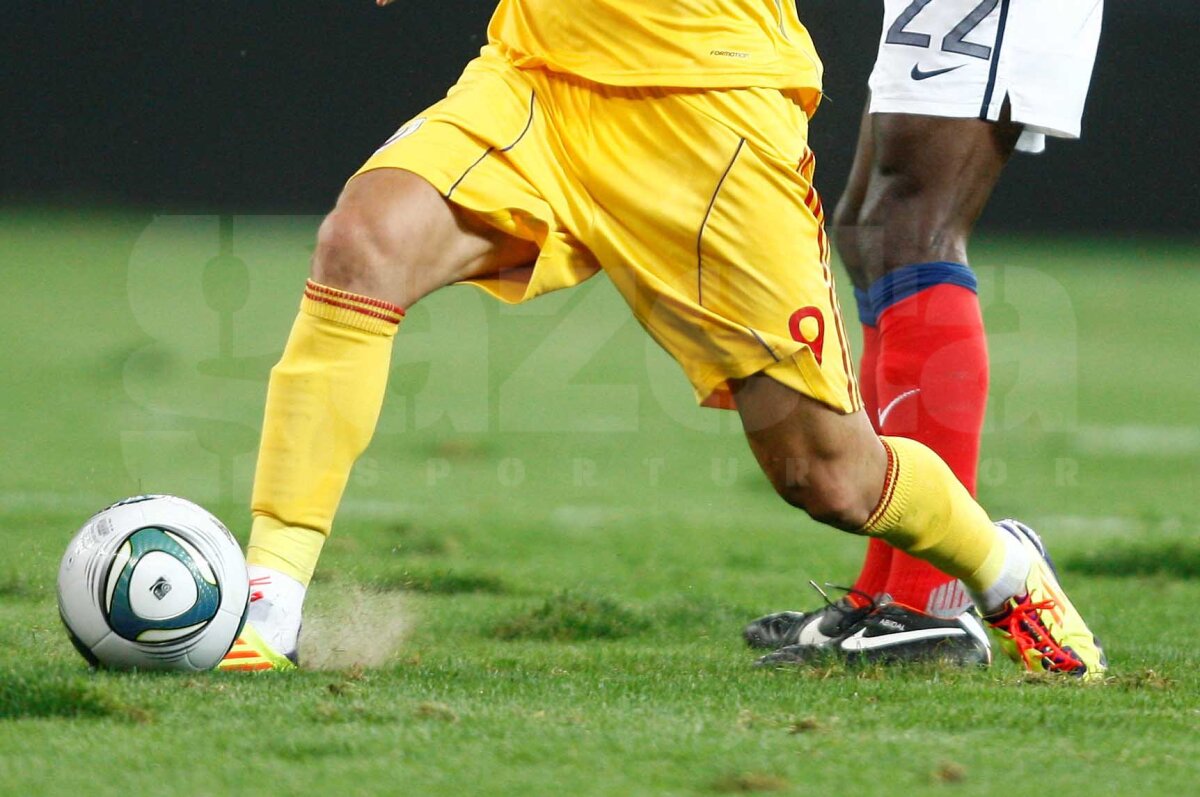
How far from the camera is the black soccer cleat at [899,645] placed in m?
3.05

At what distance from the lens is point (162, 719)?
2230mm

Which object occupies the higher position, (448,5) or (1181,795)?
(448,5)

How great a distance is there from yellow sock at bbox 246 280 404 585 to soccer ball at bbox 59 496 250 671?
0.29 feet

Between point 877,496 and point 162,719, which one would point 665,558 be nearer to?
point 877,496

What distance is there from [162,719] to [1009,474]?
4.44 meters

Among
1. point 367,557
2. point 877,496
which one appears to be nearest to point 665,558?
point 367,557

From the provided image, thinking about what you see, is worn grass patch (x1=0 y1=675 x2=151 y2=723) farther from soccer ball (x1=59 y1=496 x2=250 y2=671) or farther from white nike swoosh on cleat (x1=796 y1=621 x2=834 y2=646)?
white nike swoosh on cleat (x1=796 y1=621 x2=834 y2=646)

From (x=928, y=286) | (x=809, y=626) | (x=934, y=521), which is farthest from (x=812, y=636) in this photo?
(x=928, y=286)

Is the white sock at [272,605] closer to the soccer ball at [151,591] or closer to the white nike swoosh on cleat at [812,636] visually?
the soccer ball at [151,591]

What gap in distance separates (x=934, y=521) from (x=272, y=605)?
116cm

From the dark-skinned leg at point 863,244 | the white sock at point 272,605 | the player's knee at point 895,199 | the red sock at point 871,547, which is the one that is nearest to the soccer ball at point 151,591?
the white sock at point 272,605

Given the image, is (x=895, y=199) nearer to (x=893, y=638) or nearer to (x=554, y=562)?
(x=893, y=638)

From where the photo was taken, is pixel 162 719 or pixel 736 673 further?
pixel 736 673

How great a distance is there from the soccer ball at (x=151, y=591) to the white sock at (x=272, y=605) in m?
0.03
